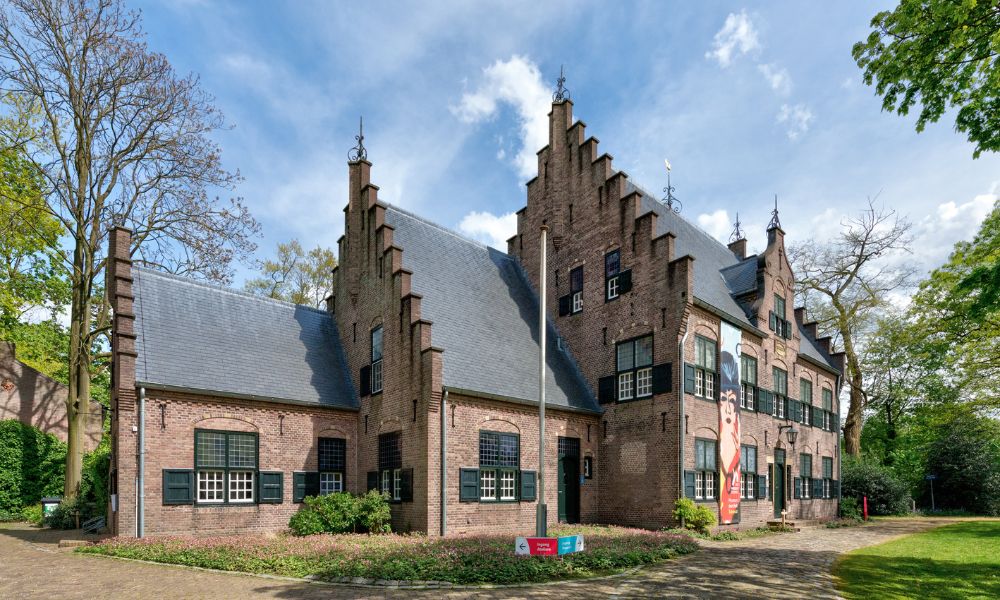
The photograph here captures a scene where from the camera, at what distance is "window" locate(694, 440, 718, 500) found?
2008 cm

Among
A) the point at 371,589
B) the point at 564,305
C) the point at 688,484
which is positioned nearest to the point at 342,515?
the point at 371,589

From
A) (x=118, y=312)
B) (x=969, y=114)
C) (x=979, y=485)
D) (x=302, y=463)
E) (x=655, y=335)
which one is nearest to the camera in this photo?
(x=969, y=114)

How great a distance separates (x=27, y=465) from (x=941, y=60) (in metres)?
33.3

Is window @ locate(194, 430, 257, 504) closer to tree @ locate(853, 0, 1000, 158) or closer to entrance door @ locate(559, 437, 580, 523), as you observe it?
A: entrance door @ locate(559, 437, 580, 523)

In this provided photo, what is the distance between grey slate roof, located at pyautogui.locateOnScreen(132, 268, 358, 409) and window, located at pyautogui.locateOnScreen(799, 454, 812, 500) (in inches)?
804

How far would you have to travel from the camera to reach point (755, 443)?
2378cm

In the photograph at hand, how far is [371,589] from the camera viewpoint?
1055 cm

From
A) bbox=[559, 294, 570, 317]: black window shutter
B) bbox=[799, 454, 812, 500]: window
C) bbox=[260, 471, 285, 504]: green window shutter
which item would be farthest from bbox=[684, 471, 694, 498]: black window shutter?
bbox=[260, 471, 285, 504]: green window shutter

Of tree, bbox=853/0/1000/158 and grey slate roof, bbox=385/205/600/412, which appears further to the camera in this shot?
grey slate roof, bbox=385/205/600/412

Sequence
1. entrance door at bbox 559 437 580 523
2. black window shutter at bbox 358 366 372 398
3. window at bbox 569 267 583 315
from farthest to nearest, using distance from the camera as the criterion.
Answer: window at bbox 569 267 583 315, entrance door at bbox 559 437 580 523, black window shutter at bbox 358 366 372 398

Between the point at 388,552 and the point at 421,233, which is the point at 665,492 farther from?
the point at 421,233

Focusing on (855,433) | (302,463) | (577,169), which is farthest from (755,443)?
(855,433)

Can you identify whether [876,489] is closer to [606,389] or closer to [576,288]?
[606,389]

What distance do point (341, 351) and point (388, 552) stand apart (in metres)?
10.9
